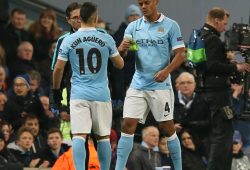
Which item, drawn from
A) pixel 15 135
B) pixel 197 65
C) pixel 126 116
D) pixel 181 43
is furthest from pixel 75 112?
pixel 15 135

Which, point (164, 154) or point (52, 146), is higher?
point (52, 146)

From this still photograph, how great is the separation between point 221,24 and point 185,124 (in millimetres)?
2407

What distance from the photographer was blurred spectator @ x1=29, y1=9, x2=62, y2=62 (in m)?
16.2

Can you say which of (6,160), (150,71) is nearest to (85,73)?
(150,71)

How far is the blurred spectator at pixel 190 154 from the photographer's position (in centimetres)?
1346

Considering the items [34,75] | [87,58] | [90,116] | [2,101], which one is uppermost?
[87,58]

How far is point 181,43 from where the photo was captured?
1047 centimetres

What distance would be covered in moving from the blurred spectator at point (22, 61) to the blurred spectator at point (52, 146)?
7.43ft

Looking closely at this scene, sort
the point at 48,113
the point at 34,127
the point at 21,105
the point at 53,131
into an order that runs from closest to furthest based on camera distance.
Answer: the point at 53,131 < the point at 34,127 < the point at 21,105 < the point at 48,113

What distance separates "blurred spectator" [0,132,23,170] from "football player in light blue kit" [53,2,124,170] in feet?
7.66

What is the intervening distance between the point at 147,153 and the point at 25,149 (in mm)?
1709

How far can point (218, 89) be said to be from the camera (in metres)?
12.0

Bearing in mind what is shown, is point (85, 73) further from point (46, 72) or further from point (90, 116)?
point (46, 72)

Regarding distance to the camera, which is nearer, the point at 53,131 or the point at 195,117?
the point at 53,131
